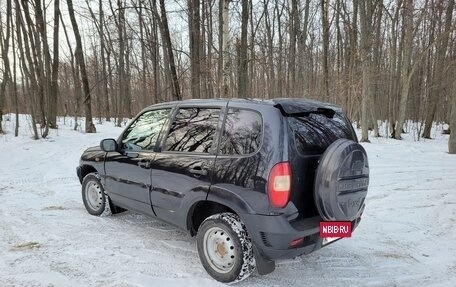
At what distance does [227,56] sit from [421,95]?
27.5 metres

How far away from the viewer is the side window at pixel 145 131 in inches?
169

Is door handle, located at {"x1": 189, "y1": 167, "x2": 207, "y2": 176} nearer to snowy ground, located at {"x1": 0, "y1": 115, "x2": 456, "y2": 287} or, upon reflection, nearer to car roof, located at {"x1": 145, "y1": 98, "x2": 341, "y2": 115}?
car roof, located at {"x1": 145, "y1": 98, "x2": 341, "y2": 115}

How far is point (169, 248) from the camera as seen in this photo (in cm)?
413

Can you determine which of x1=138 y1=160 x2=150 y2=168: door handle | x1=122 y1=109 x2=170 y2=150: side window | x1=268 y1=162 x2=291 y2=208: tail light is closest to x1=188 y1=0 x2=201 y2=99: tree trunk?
x1=122 y1=109 x2=170 y2=150: side window

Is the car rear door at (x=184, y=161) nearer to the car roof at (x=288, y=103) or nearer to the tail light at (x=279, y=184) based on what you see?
the car roof at (x=288, y=103)

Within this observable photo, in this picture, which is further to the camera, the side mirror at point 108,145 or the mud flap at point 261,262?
the side mirror at point 108,145

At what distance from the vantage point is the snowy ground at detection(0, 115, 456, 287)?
3432mm

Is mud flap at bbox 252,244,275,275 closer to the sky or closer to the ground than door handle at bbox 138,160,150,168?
closer to the ground

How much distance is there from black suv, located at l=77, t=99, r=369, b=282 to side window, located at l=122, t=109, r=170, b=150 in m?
0.24

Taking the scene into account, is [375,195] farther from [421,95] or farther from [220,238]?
[421,95]

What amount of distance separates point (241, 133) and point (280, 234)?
3.24 ft

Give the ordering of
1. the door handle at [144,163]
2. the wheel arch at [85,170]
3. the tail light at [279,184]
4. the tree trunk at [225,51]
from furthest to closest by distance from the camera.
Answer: the tree trunk at [225,51]
the wheel arch at [85,170]
the door handle at [144,163]
the tail light at [279,184]

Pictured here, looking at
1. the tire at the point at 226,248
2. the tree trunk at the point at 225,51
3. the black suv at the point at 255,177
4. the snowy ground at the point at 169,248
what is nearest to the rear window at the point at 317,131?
the black suv at the point at 255,177

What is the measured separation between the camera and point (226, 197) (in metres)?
3.26
